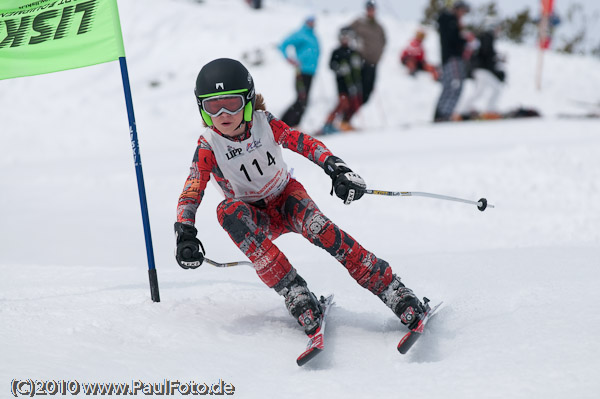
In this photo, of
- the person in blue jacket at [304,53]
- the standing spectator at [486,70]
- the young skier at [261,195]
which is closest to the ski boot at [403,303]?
the young skier at [261,195]

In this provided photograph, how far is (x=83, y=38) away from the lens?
3.73m

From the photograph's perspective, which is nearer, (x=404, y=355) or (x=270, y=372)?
(x=270, y=372)

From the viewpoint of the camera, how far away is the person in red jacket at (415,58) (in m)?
15.9

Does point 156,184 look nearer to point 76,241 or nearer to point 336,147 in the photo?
point 76,241

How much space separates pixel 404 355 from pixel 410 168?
4.87 m

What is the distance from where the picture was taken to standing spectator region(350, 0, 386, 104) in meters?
11.6

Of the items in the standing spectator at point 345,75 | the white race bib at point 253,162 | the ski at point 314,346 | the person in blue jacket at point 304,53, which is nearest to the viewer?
the ski at point 314,346

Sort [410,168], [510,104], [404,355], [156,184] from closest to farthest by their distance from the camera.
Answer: [404,355]
[410,168]
[156,184]
[510,104]

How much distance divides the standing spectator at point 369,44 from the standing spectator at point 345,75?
4.6 inches

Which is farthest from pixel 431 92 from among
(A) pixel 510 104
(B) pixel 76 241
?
(B) pixel 76 241

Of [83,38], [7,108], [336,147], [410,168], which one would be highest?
[83,38]

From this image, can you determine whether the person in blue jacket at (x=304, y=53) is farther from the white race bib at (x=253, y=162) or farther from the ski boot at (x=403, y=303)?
the ski boot at (x=403, y=303)

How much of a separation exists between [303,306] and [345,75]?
868cm

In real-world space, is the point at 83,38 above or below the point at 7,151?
above
